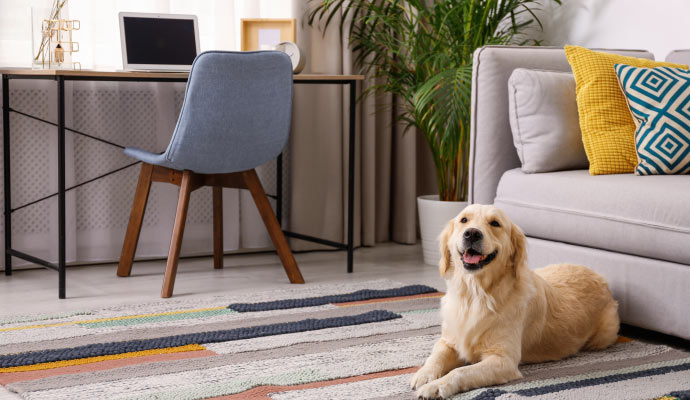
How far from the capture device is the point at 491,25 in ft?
11.4

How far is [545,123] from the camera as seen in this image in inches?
103

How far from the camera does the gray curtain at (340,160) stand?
3729 millimetres

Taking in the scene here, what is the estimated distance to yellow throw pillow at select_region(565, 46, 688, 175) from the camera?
8.23 ft

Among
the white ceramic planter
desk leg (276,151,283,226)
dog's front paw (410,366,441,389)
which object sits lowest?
dog's front paw (410,366,441,389)

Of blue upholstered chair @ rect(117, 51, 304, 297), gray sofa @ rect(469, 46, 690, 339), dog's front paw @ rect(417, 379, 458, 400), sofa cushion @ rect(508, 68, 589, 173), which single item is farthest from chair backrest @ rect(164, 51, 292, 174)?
dog's front paw @ rect(417, 379, 458, 400)

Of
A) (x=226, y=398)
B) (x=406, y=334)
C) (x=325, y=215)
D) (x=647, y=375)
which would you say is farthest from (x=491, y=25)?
(x=226, y=398)

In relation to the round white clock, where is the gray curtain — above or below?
below

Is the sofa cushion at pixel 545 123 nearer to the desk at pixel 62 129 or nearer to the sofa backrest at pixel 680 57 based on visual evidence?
the sofa backrest at pixel 680 57

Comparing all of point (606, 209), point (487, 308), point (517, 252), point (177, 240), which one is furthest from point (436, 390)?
point (177, 240)

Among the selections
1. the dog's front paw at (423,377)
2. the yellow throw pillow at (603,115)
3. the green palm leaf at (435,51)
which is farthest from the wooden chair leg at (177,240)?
the yellow throw pillow at (603,115)

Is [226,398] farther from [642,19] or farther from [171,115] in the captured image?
[642,19]

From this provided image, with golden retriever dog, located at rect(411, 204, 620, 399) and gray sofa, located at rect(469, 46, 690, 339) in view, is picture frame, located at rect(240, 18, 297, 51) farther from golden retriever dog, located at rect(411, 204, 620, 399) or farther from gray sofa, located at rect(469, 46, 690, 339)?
golden retriever dog, located at rect(411, 204, 620, 399)

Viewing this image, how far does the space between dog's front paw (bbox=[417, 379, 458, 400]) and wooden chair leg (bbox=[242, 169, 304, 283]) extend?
133cm

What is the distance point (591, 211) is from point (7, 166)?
203cm
